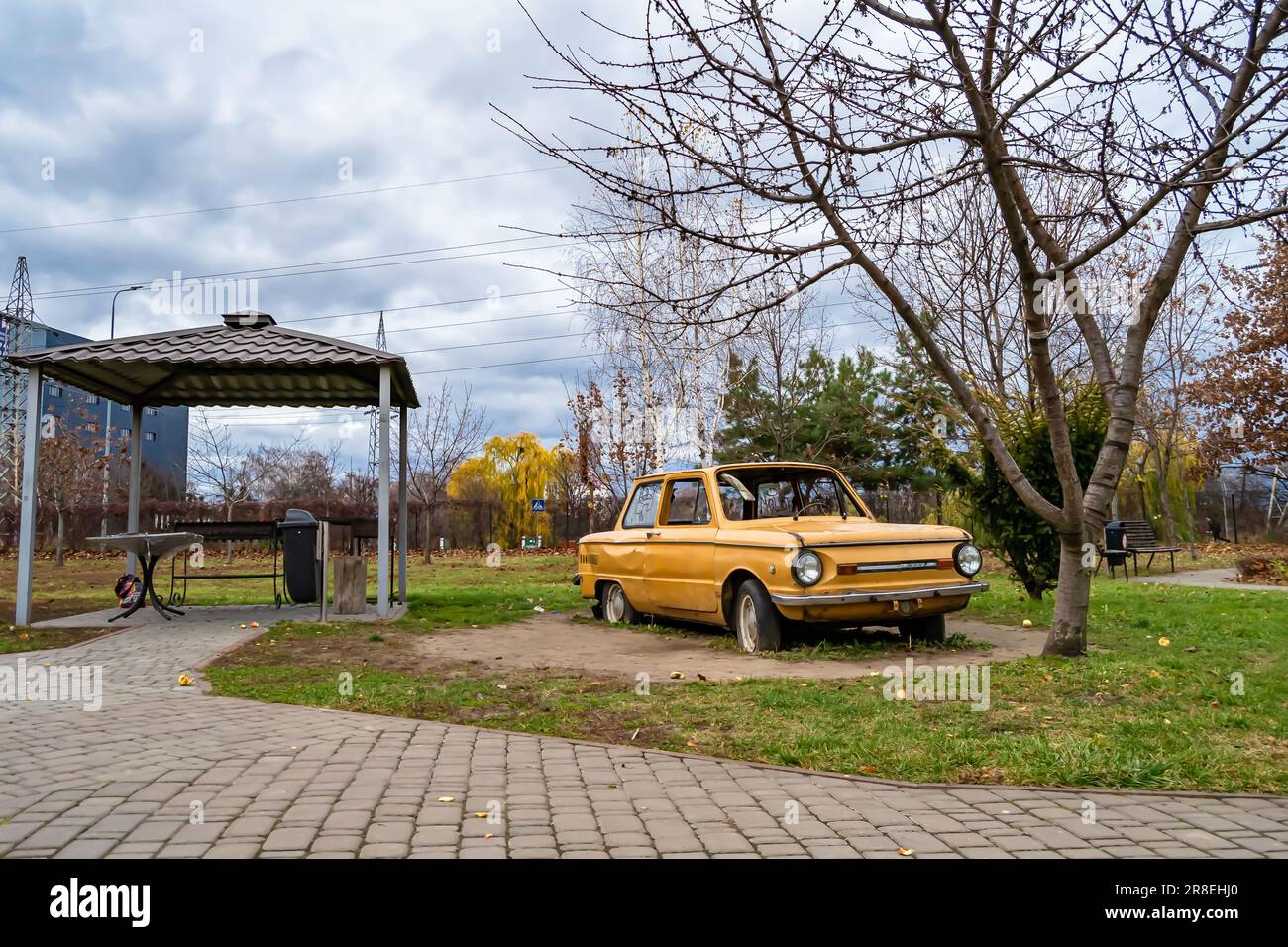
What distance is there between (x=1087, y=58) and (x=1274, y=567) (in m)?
14.9

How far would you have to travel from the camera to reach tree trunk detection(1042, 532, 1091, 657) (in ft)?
22.9

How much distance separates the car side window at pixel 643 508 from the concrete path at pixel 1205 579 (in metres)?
9.66

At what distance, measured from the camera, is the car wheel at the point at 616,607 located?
1075 centimetres

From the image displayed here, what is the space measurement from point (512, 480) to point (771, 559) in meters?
29.2

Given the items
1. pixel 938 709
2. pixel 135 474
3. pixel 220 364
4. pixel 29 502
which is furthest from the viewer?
pixel 135 474

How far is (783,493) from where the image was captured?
9688 millimetres

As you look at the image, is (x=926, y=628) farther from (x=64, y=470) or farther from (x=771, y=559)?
(x=64, y=470)

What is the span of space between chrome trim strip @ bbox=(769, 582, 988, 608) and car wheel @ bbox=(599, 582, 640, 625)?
304cm

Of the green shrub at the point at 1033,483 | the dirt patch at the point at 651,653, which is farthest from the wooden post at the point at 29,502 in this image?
the green shrub at the point at 1033,483

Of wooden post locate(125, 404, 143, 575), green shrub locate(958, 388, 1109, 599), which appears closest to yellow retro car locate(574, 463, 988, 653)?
green shrub locate(958, 388, 1109, 599)

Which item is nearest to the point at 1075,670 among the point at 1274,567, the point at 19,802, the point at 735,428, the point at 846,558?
the point at 846,558

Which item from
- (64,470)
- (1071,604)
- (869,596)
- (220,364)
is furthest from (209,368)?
(64,470)

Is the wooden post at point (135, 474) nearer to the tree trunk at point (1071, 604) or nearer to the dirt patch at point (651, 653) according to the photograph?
the dirt patch at point (651, 653)

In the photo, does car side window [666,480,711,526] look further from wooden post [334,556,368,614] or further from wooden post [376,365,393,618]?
wooden post [334,556,368,614]
